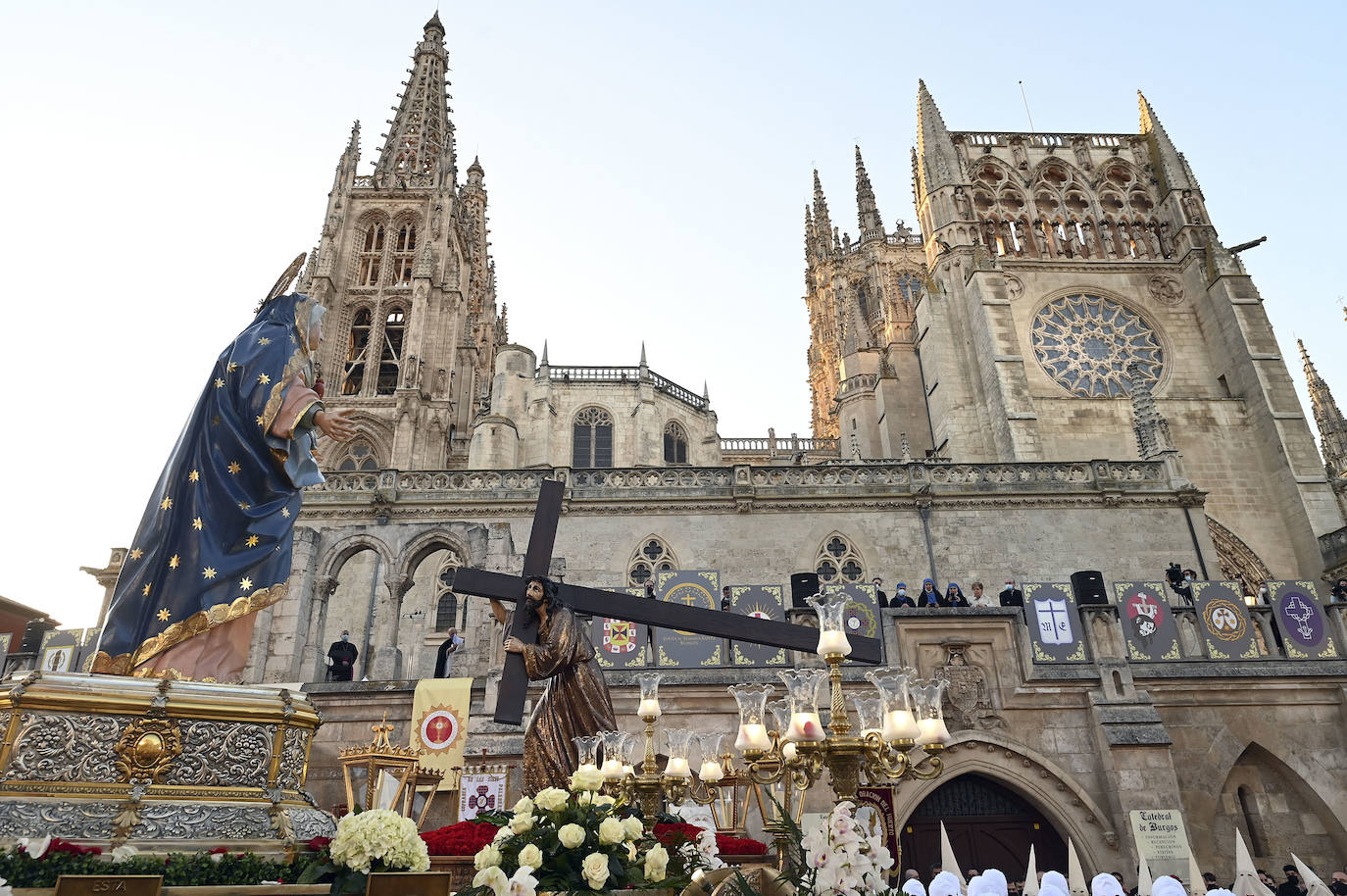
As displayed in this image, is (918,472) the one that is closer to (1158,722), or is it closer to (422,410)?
(1158,722)

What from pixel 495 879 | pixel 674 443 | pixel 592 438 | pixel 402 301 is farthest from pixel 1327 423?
pixel 495 879

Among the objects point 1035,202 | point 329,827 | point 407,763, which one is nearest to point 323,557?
point 407,763

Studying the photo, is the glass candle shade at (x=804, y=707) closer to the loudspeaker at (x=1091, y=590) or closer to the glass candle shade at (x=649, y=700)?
the glass candle shade at (x=649, y=700)

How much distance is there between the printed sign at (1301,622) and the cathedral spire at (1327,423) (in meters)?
39.0

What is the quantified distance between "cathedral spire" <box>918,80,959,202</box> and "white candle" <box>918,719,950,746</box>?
1214 inches

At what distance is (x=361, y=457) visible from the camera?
36125 millimetres

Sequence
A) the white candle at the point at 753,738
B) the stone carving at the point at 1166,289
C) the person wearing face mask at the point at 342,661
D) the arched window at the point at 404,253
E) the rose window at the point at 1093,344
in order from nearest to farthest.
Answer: the white candle at the point at 753,738, the person wearing face mask at the point at 342,661, the rose window at the point at 1093,344, the stone carving at the point at 1166,289, the arched window at the point at 404,253

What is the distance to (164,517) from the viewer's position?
17.4ft

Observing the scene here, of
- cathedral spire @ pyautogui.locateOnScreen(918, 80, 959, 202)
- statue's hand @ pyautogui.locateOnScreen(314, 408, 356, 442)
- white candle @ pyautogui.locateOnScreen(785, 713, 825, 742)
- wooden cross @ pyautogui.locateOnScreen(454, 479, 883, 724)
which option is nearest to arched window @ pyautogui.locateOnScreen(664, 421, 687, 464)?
cathedral spire @ pyautogui.locateOnScreen(918, 80, 959, 202)

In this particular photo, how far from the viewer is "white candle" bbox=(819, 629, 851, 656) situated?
181 inches

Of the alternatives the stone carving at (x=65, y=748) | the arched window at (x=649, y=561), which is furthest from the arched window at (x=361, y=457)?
the stone carving at (x=65, y=748)

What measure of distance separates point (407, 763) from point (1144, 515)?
19439 millimetres

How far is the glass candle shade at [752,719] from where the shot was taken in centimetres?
514

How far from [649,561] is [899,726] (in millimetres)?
16062
